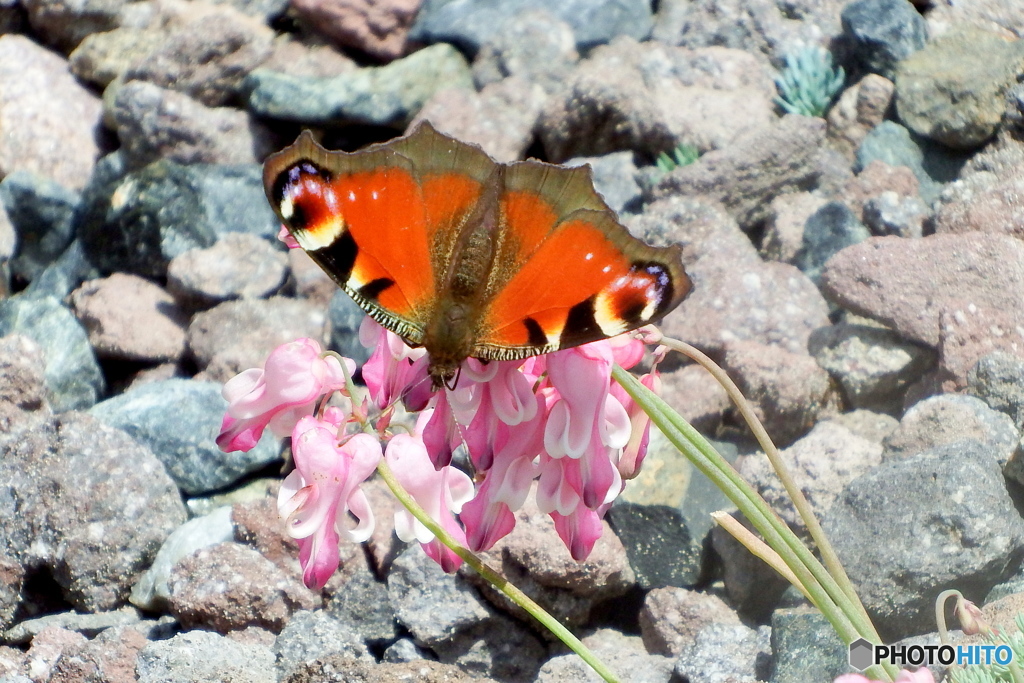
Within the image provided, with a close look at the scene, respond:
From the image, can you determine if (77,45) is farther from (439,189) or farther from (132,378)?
(439,189)

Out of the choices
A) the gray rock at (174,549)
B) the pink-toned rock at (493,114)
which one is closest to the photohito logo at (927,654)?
the gray rock at (174,549)

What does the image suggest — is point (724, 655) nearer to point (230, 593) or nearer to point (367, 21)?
point (230, 593)

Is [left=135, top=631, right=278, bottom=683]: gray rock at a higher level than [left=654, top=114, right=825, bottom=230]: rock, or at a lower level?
lower

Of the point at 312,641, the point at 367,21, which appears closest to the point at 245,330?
the point at 312,641

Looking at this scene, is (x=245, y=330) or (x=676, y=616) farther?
(x=245, y=330)

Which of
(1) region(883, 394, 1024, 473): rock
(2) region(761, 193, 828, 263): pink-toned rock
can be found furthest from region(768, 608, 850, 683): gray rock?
(2) region(761, 193, 828, 263): pink-toned rock

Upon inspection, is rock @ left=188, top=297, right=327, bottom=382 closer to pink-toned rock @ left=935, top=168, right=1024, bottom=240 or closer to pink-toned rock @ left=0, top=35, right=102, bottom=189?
pink-toned rock @ left=0, top=35, right=102, bottom=189
